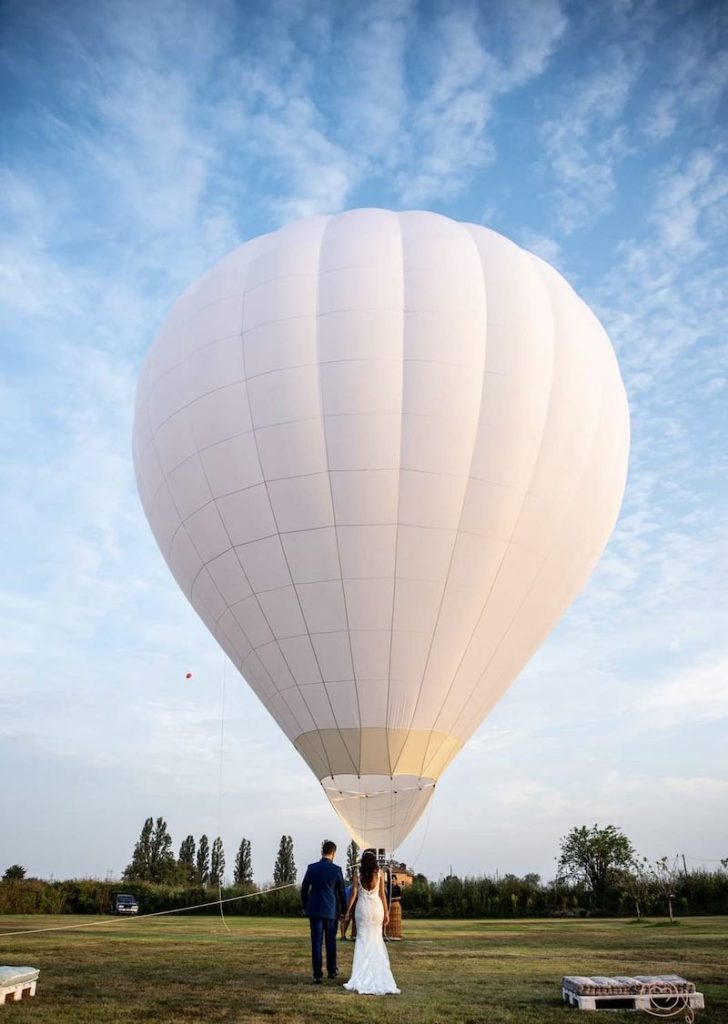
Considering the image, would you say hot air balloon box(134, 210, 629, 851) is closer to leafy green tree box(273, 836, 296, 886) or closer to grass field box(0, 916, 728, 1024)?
grass field box(0, 916, 728, 1024)

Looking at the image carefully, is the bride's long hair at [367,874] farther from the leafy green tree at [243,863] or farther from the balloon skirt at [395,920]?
the leafy green tree at [243,863]

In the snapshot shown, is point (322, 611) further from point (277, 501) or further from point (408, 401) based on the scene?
point (408, 401)

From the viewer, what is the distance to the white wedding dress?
26.3 feet

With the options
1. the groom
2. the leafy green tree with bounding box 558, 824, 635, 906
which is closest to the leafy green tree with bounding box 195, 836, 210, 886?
the leafy green tree with bounding box 558, 824, 635, 906

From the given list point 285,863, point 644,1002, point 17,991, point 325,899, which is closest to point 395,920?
point 325,899

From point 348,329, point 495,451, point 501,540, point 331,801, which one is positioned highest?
point 348,329

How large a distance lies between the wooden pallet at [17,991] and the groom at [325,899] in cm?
265

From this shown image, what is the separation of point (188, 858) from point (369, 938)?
6244 cm

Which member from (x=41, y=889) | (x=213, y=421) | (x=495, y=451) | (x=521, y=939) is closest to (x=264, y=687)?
(x=213, y=421)

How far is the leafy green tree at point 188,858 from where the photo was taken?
5799 centimetres

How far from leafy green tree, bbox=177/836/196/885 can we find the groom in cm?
5280

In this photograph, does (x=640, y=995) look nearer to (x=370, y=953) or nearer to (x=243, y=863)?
(x=370, y=953)

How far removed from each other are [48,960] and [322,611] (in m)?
5.76

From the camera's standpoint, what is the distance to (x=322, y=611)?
525 inches
